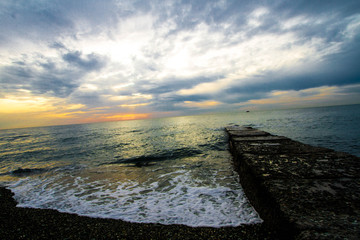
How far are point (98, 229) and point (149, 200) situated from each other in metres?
1.41

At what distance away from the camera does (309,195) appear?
2.32 m

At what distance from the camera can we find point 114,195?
15.1ft

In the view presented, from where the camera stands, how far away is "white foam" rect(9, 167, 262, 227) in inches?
127

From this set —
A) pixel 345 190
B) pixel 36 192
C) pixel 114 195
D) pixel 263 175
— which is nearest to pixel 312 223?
pixel 345 190

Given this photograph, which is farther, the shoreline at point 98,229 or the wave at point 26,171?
the wave at point 26,171

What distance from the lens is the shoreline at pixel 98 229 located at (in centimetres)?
262

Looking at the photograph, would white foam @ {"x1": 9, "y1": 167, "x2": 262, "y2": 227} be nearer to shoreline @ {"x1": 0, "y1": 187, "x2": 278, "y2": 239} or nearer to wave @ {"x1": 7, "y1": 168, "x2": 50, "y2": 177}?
shoreline @ {"x1": 0, "y1": 187, "x2": 278, "y2": 239}

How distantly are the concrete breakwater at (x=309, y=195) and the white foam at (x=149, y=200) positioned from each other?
61cm

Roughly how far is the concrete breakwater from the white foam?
2.01 feet

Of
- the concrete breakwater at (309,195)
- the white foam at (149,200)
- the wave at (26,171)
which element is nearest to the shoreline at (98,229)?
the white foam at (149,200)

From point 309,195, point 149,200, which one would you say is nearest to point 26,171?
point 149,200

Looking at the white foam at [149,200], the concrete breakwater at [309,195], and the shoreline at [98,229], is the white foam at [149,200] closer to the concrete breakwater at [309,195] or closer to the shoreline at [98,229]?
the shoreline at [98,229]

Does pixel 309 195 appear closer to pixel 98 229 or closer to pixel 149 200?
pixel 149 200

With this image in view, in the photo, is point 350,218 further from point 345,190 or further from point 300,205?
point 345,190
